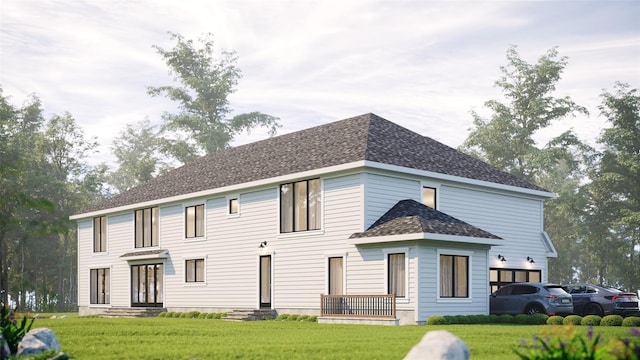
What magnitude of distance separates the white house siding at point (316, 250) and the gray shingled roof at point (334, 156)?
1.28 meters

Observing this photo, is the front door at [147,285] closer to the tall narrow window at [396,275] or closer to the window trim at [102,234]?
the window trim at [102,234]

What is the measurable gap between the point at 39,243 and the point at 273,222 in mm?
41605

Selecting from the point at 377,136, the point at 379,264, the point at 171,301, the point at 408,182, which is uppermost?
the point at 377,136

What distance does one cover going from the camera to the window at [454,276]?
27.7m

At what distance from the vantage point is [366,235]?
2761 cm

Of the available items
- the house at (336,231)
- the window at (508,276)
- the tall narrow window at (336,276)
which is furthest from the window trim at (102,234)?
the window at (508,276)

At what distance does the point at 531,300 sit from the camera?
1110 inches

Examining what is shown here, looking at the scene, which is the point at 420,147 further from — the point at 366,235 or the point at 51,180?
the point at 51,180

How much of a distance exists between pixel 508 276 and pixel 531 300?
5495 millimetres

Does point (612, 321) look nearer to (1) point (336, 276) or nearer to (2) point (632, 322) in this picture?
(2) point (632, 322)

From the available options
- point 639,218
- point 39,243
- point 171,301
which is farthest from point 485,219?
point 39,243

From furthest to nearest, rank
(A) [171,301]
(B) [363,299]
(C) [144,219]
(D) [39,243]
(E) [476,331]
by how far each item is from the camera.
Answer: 1. (D) [39,243]
2. (C) [144,219]
3. (A) [171,301]
4. (B) [363,299]
5. (E) [476,331]

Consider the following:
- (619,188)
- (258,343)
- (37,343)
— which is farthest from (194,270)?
(619,188)

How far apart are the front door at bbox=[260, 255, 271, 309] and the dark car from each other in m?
12.0
